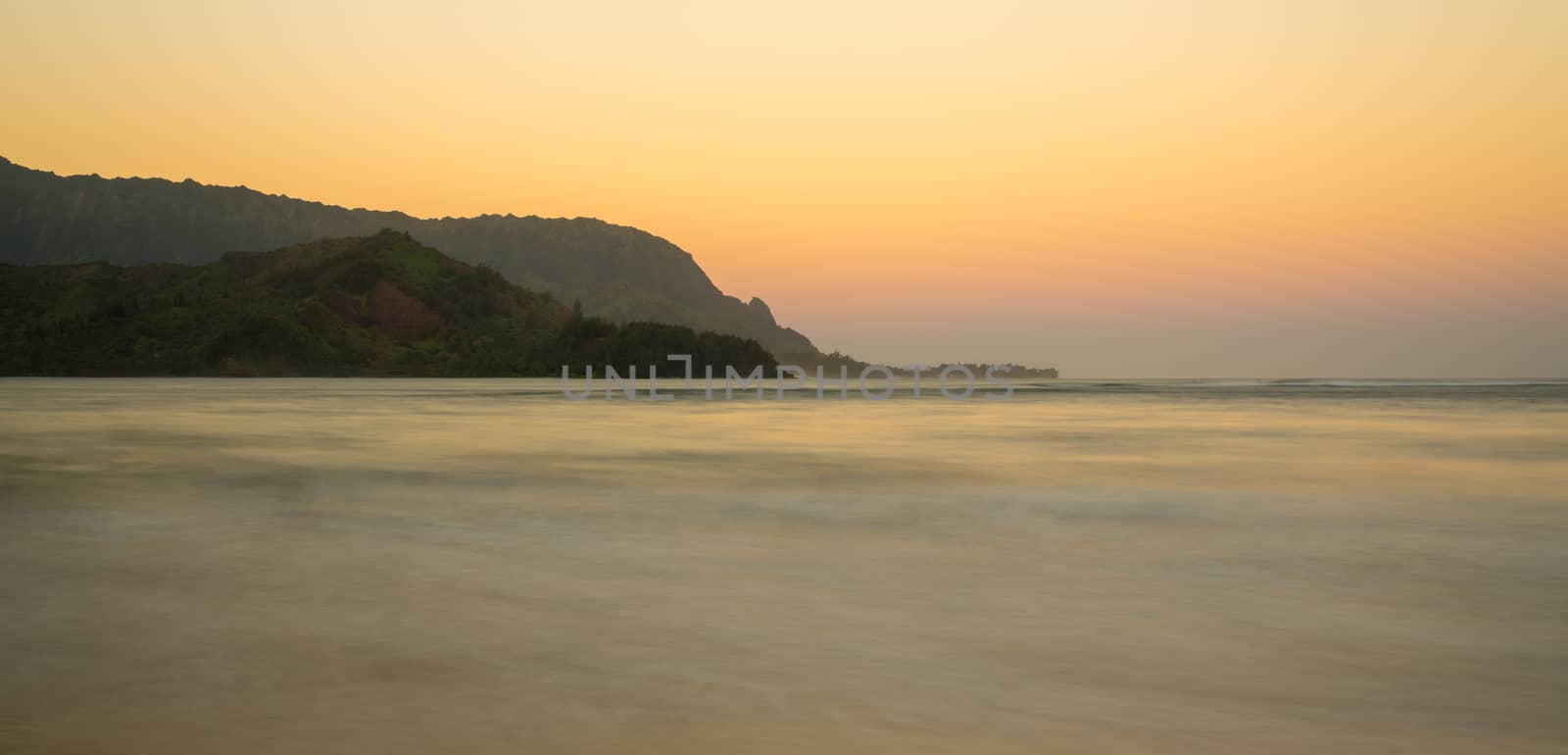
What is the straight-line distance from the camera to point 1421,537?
10523 millimetres

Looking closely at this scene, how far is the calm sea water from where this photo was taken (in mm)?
4730

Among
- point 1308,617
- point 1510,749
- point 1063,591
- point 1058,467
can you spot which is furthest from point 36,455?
point 1510,749

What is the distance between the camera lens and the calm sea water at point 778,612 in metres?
4.73

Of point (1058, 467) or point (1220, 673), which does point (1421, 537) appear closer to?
point (1220, 673)

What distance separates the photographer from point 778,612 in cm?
708

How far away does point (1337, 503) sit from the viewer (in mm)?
13289

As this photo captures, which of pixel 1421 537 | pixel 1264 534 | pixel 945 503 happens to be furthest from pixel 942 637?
pixel 945 503

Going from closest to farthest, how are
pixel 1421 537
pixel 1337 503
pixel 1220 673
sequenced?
pixel 1220 673 → pixel 1421 537 → pixel 1337 503

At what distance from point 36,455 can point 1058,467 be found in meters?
16.1

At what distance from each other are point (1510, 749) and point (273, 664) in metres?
5.18

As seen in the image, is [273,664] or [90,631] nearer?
[273,664]

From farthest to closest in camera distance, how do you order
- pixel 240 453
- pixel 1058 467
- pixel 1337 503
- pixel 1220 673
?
pixel 240 453 → pixel 1058 467 → pixel 1337 503 → pixel 1220 673

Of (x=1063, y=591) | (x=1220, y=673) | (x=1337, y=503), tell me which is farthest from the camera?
A: (x=1337, y=503)

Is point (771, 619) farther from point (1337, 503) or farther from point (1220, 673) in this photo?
point (1337, 503)
